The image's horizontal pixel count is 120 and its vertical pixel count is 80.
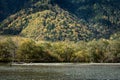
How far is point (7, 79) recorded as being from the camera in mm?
97438

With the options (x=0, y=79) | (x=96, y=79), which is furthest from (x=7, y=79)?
(x=96, y=79)

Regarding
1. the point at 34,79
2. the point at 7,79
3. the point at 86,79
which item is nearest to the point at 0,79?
the point at 7,79

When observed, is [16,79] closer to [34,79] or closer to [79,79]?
[34,79]

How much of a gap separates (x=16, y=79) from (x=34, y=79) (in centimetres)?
507

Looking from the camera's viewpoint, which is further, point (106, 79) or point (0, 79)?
point (106, 79)

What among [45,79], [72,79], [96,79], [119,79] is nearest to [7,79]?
[45,79]

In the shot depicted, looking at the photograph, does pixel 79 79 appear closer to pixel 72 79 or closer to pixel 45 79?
pixel 72 79

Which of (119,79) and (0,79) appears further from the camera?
(119,79)

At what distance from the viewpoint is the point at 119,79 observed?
10331cm

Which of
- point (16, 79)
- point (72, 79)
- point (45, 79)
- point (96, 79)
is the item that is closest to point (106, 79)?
point (96, 79)

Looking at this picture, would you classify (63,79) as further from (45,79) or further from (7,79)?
(7,79)

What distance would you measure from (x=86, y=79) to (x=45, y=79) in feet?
39.2

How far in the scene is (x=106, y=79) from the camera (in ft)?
340

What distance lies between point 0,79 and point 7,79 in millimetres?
2002
